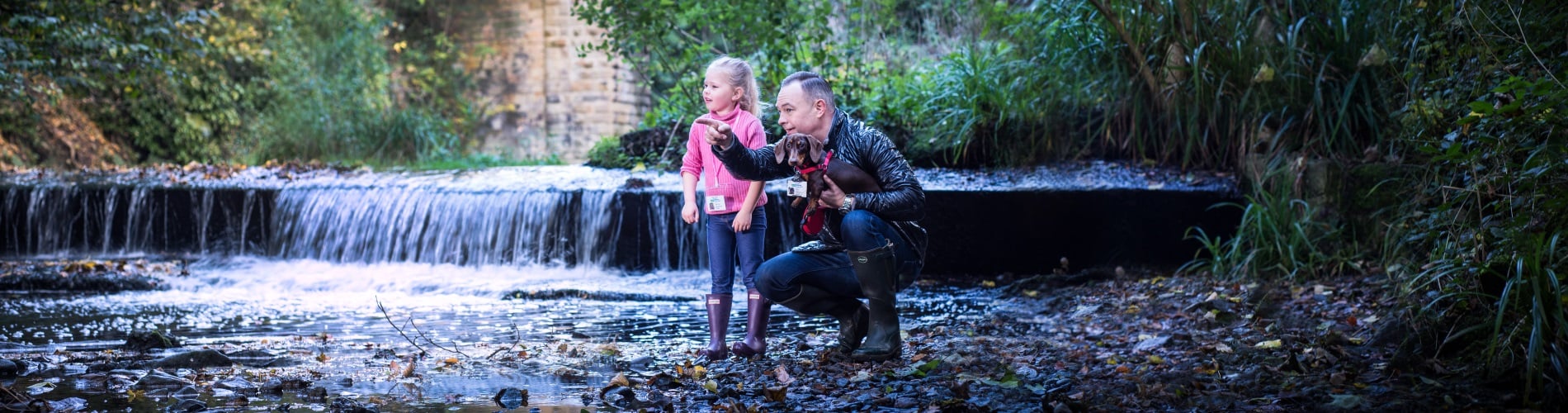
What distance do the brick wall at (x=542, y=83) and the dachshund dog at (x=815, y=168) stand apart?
12.5 m

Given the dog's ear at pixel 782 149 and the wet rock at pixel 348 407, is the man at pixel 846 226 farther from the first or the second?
the wet rock at pixel 348 407

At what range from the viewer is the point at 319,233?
8.68 m

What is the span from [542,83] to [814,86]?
13.0m

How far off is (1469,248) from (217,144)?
15.8 metres

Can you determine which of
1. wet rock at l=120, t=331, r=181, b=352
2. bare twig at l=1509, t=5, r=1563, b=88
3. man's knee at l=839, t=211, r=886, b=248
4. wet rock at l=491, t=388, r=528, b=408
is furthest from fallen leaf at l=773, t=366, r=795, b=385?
wet rock at l=120, t=331, r=181, b=352

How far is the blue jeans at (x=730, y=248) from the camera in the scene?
4.03 meters

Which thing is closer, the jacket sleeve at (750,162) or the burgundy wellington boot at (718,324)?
the jacket sleeve at (750,162)

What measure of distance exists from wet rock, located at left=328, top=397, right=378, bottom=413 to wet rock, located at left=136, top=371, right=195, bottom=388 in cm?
57

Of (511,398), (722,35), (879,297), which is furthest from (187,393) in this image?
(722,35)

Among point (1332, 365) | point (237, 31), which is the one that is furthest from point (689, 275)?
point (237, 31)

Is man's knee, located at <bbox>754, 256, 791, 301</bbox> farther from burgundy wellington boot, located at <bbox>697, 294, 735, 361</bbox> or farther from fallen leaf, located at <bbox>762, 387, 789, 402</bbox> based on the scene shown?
fallen leaf, located at <bbox>762, 387, 789, 402</bbox>

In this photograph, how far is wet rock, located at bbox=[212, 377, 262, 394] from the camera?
11.3ft

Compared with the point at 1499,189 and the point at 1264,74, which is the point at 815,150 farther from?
the point at 1264,74

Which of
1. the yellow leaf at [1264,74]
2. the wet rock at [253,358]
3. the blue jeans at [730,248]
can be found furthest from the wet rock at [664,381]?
the yellow leaf at [1264,74]
